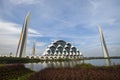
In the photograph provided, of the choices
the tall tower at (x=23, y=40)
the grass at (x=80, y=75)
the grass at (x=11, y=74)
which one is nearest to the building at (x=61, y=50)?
the tall tower at (x=23, y=40)

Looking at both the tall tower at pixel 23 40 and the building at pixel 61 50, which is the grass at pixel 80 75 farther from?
the building at pixel 61 50

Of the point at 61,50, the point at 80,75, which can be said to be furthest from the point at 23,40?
the point at 80,75

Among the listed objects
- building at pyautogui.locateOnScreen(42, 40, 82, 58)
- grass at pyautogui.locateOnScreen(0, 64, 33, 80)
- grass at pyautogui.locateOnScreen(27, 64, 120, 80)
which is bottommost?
grass at pyautogui.locateOnScreen(0, 64, 33, 80)

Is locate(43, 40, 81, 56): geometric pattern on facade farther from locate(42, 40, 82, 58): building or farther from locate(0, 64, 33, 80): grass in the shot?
locate(0, 64, 33, 80): grass

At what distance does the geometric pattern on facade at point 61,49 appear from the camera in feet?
353

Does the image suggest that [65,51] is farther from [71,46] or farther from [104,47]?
[104,47]

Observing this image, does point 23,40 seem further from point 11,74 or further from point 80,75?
point 80,75

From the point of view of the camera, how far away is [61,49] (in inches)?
4498

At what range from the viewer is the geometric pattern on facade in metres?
108

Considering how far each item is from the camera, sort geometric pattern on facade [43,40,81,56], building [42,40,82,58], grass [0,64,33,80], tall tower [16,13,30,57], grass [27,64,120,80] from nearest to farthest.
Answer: grass [27,64,120,80] → grass [0,64,33,80] → tall tower [16,13,30,57] → building [42,40,82,58] → geometric pattern on facade [43,40,81,56]

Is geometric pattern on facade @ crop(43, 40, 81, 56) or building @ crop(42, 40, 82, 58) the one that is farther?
geometric pattern on facade @ crop(43, 40, 81, 56)

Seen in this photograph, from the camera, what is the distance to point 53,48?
110688 millimetres

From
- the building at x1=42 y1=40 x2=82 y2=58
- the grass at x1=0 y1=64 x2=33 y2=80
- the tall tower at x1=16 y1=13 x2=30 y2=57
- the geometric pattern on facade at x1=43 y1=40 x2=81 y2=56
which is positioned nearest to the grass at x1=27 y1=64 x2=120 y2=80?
the grass at x1=0 y1=64 x2=33 y2=80

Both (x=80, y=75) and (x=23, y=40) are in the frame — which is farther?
(x=23, y=40)
